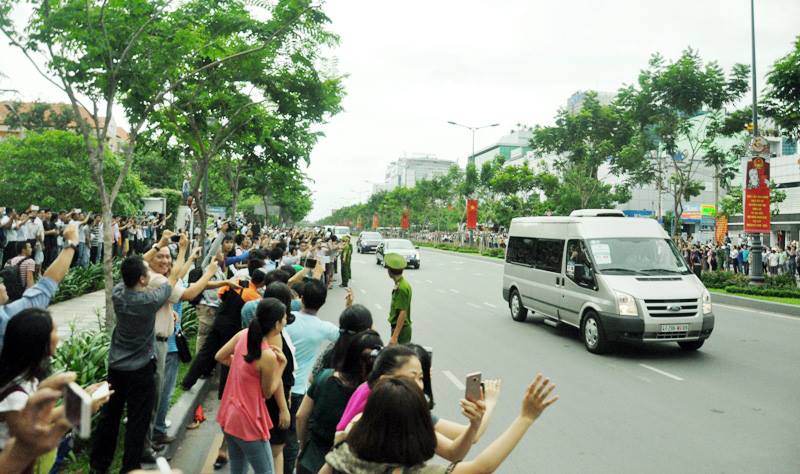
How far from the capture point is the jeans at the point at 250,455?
365 cm

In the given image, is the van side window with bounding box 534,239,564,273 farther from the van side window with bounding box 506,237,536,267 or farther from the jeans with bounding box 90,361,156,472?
the jeans with bounding box 90,361,156,472


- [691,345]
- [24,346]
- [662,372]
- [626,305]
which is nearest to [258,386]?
[24,346]

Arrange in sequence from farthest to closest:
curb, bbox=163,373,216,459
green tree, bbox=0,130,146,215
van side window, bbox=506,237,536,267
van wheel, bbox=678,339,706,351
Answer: green tree, bbox=0,130,146,215, van side window, bbox=506,237,536,267, van wheel, bbox=678,339,706,351, curb, bbox=163,373,216,459

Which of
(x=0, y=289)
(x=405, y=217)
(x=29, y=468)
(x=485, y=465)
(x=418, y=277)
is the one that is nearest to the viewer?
(x=29, y=468)

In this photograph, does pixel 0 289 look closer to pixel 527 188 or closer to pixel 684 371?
pixel 684 371

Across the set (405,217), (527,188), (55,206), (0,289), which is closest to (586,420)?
(0,289)

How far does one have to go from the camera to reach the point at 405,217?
6612 centimetres

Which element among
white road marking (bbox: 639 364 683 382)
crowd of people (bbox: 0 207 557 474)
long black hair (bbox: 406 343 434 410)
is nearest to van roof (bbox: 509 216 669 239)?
white road marking (bbox: 639 364 683 382)

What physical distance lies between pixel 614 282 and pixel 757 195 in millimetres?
11782

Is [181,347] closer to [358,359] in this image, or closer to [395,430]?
[358,359]

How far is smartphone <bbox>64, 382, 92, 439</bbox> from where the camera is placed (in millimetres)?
1655

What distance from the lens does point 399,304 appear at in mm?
6758

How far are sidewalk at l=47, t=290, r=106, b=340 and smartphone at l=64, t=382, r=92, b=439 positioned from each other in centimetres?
824

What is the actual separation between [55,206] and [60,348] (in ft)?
80.9
